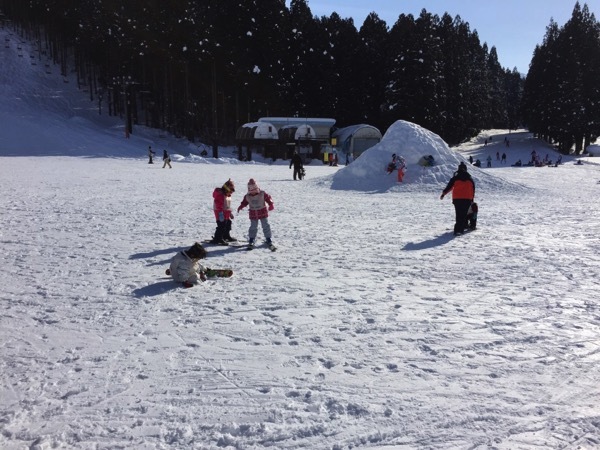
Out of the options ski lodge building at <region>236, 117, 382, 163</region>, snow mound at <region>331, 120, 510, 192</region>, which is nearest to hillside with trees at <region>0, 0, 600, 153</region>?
ski lodge building at <region>236, 117, 382, 163</region>

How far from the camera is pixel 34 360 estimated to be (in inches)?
163

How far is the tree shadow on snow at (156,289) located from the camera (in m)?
6.01

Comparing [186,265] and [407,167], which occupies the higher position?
[407,167]

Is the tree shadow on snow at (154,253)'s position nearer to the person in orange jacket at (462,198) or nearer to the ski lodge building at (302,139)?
the person in orange jacket at (462,198)

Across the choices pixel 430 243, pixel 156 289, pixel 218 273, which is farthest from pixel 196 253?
pixel 430 243

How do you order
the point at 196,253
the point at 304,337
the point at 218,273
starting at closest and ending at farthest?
1. the point at 304,337
2. the point at 196,253
3. the point at 218,273

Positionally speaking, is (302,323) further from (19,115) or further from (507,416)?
(19,115)

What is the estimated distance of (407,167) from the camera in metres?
19.4

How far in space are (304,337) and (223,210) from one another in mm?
4631

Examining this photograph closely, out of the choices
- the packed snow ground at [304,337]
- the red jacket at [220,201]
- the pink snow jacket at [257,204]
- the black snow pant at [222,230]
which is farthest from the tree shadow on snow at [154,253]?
the pink snow jacket at [257,204]

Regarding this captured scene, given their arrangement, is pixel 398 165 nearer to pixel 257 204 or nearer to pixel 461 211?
pixel 461 211

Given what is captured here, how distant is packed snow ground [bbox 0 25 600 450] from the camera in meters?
3.22

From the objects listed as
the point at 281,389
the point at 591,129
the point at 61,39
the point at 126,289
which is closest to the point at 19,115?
the point at 61,39

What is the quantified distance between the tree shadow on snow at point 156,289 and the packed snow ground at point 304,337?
0.04 metres
